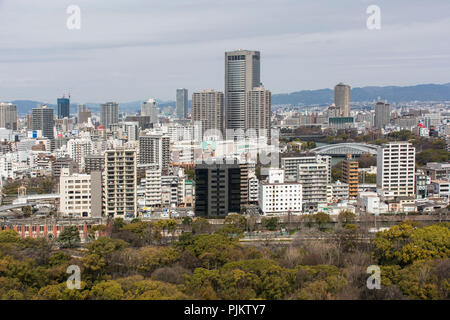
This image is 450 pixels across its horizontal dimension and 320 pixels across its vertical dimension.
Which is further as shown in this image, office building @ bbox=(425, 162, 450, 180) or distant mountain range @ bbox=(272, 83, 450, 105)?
distant mountain range @ bbox=(272, 83, 450, 105)

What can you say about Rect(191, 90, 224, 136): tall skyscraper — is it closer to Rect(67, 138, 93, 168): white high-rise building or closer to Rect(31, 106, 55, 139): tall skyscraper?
Rect(31, 106, 55, 139): tall skyscraper

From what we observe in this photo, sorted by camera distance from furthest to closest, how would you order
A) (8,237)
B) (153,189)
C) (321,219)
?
(153,189) → (321,219) → (8,237)

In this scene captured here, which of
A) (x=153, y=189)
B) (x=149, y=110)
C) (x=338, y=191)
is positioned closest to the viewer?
(x=153, y=189)

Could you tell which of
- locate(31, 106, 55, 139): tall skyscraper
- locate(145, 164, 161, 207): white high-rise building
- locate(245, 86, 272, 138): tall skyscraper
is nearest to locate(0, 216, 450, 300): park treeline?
locate(145, 164, 161, 207): white high-rise building

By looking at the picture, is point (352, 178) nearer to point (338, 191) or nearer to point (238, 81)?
point (338, 191)

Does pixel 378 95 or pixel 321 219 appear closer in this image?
pixel 321 219

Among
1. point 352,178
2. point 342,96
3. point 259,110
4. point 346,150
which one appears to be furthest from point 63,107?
point 352,178

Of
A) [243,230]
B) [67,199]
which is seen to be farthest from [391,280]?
[67,199]
